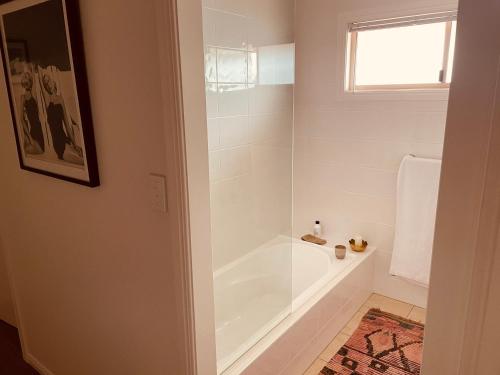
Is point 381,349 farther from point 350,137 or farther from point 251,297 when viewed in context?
point 350,137

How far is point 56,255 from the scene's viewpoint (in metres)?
1.68

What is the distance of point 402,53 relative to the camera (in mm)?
2416

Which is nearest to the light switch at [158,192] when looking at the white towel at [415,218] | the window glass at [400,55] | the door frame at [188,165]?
the door frame at [188,165]

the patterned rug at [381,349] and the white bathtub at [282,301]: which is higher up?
the white bathtub at [282,301]

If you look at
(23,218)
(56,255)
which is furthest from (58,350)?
(23,218)

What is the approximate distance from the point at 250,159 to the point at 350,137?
0.77 m

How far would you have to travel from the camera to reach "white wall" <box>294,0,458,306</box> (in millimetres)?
2355

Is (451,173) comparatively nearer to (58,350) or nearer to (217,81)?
(217,81)

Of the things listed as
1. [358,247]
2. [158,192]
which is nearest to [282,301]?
[358,247]

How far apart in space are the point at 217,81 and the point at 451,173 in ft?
5.52

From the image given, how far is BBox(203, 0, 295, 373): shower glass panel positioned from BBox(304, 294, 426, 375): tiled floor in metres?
0.38

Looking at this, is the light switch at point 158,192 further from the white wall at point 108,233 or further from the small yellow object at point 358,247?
the small yellow object at point 358,247

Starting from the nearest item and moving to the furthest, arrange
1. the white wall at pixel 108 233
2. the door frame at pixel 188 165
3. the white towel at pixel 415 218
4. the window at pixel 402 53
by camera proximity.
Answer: the door frame at pixel 188 165, the white wall at pixel 108 233, the window at pixel 402 53, the white towel at pixel 415 218

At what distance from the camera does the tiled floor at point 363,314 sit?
82.4 inches
